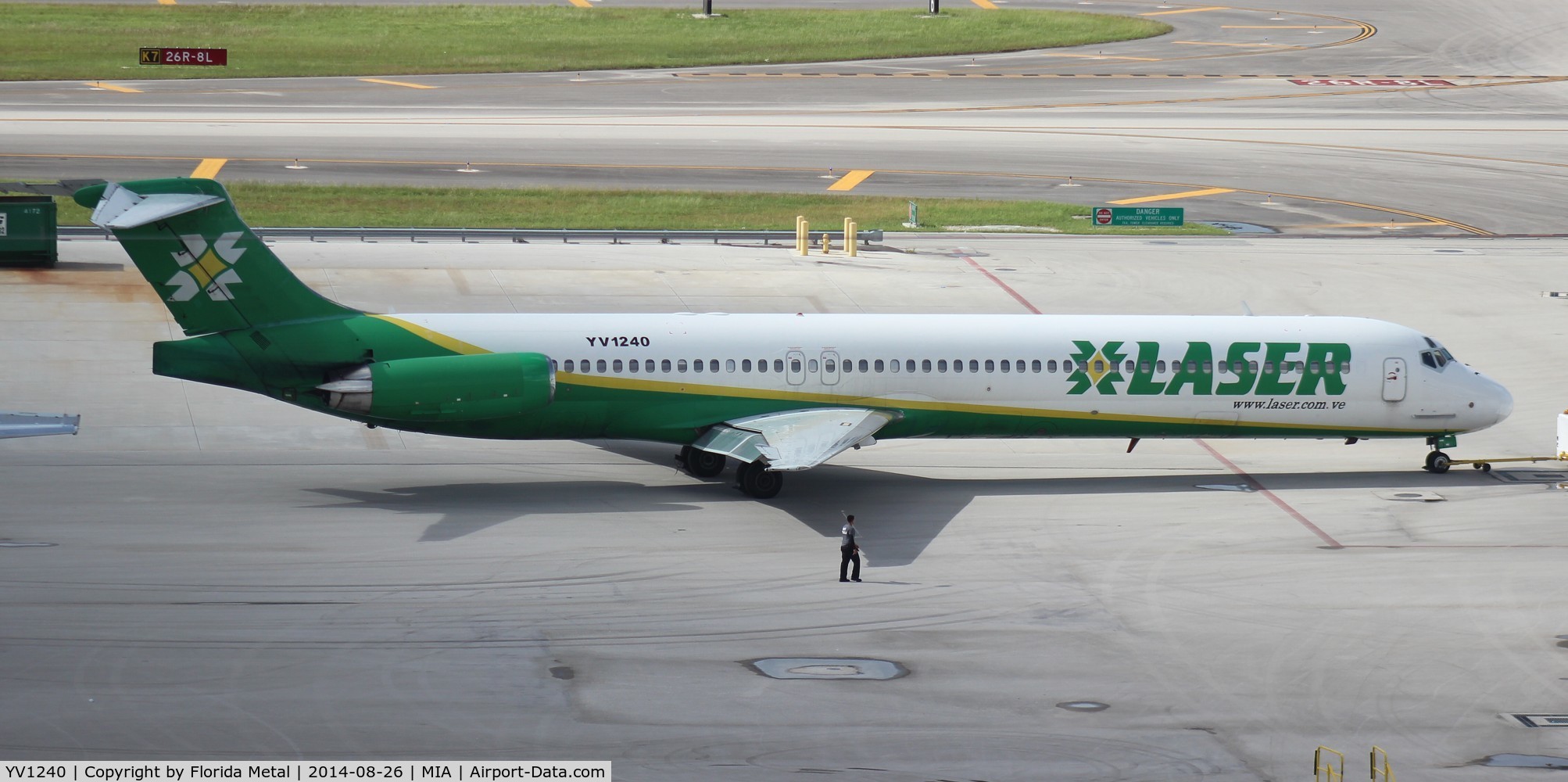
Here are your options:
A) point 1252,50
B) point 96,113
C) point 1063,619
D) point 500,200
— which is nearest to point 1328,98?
point 1252,50

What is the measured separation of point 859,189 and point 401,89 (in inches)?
1140

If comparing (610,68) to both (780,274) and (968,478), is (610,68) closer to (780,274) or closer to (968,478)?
(780,274)

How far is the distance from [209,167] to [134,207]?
35.9 metres

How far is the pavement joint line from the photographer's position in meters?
63.0

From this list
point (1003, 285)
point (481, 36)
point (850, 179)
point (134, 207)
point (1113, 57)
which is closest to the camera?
point (134, 207)

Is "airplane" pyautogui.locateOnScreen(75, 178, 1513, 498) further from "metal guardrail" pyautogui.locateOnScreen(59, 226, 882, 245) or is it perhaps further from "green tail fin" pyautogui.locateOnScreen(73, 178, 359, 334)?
"metal guardrail" pyautogui.locateOnScreen(59, 226, 882, 245)

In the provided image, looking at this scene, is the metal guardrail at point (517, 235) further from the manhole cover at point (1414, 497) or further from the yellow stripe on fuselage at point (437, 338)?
the manhole cover at point (1414, 497)

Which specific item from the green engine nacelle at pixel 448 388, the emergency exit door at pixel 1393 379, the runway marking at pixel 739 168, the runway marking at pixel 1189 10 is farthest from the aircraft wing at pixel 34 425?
the runway marking at pixel 1189 10

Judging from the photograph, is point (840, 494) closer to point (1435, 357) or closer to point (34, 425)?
point (1435, 357)

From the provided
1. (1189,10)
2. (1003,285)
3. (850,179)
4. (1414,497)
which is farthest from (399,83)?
(1414,497)

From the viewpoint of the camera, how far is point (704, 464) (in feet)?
103

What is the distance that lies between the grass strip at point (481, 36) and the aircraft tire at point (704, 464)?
5961 centimetres

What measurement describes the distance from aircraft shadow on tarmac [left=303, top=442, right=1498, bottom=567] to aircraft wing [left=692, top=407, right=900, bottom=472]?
42.4 inches

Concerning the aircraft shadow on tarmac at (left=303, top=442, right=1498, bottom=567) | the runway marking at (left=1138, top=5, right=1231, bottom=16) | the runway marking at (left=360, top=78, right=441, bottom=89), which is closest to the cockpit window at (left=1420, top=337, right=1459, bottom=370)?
the aircraft shadow on tarmac at (left=303, top=442, right=1498, bottom=567)
